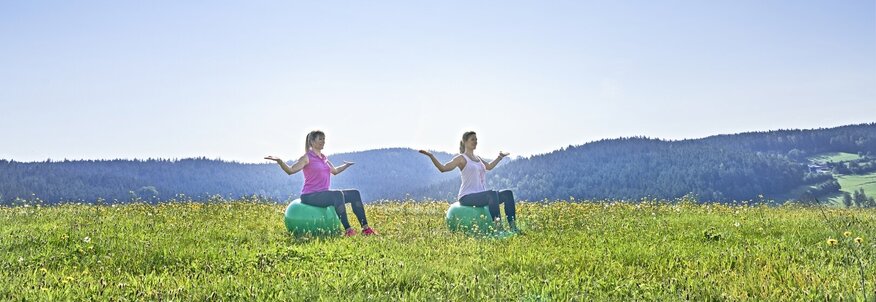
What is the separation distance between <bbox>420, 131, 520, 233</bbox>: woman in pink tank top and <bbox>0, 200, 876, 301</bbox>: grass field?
2.08ft

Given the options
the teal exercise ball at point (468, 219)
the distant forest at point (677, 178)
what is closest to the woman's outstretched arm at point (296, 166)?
the teal exercise ball at point (468, 219)

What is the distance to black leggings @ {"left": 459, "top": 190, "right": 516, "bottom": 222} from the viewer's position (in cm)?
1269

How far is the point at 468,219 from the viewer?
12133 millimetres

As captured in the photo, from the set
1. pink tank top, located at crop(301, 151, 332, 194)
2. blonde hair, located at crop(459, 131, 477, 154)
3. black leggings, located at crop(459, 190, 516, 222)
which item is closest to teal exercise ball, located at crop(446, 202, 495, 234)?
black leggings, located at crop(459, 190, 516, 222)

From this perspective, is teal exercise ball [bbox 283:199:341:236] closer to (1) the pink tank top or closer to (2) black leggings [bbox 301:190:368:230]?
(2) black leggings [bbox 301:190:368:230]

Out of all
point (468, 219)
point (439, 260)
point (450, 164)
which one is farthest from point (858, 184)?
point (439, 260)

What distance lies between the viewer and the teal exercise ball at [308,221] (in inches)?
464

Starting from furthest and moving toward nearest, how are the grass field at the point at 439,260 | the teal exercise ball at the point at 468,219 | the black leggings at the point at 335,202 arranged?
the black leggings at the point at 335,202 → the teal exercise ball at the point at 468,219 → the grass field at the point at 439,260

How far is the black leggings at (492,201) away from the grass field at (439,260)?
54cm

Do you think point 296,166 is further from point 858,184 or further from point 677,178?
point 858,184

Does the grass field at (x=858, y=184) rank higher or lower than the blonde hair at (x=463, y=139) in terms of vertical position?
lower

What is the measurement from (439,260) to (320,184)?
16.7 ft

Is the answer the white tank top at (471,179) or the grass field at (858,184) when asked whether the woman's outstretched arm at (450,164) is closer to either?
the white tank top at (471,179)

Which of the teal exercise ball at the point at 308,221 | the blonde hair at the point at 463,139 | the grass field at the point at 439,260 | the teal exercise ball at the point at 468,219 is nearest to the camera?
the grass field at the point at 439,260
